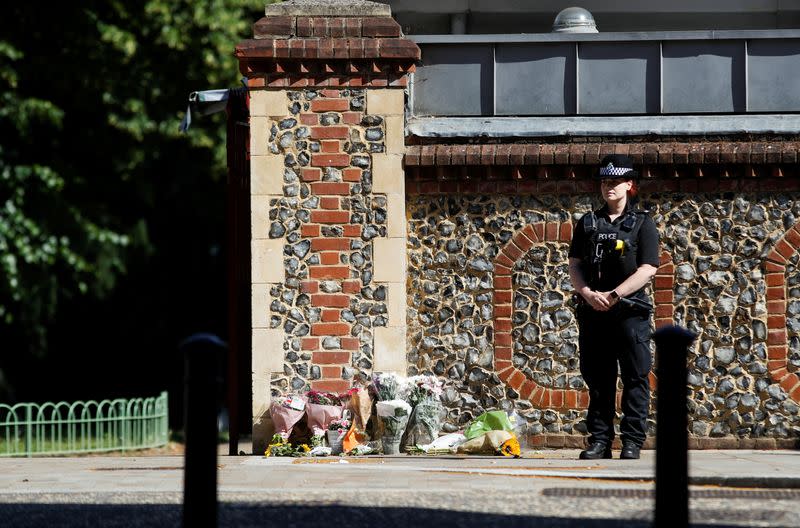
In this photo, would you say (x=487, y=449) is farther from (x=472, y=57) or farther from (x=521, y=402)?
(x=472, y=57)

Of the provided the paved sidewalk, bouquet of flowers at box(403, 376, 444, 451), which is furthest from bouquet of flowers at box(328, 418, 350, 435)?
the paved sidewalk

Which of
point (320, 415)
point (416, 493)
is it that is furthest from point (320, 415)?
point (416, 493)

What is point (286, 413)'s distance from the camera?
10.1 metres

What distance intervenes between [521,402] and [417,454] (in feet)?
3.71

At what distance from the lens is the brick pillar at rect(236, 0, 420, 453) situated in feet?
34.1

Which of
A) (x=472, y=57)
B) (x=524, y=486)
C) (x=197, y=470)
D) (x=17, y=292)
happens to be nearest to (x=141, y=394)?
(x=17, y=292)

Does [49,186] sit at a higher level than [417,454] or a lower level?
higher

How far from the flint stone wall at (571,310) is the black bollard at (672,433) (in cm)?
551

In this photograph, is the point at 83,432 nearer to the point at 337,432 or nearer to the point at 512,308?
the point at 337,432

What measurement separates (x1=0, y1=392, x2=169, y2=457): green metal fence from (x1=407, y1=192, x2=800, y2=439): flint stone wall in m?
5.36

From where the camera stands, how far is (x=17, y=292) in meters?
18.7

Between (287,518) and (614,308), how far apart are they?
3531 mm

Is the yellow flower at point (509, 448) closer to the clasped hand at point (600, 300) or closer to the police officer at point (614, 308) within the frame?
the police officer at point (614, 308)

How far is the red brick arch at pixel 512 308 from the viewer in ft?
34.5
